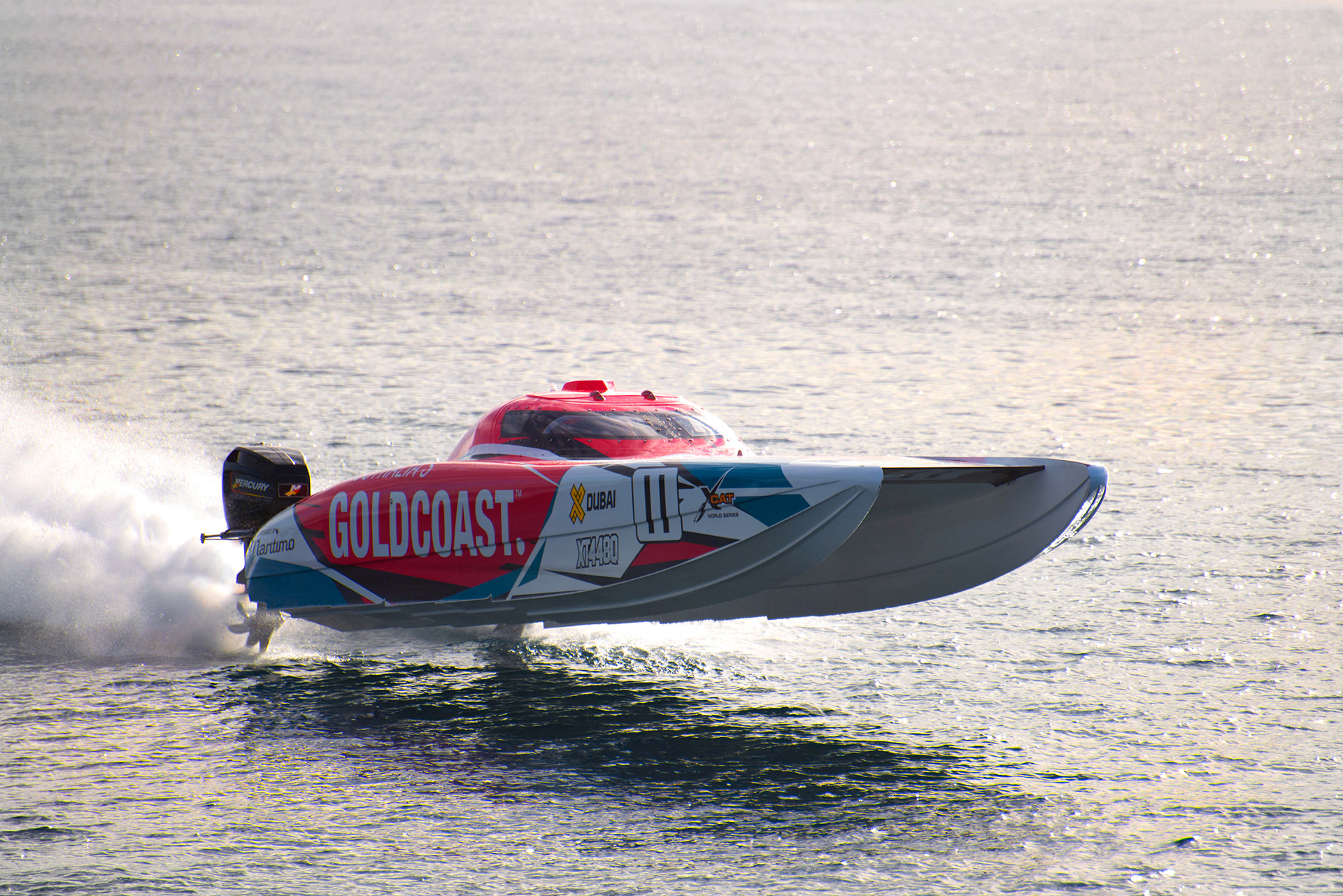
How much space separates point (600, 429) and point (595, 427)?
3cm

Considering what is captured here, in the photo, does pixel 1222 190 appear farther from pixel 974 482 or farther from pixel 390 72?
pixel 390 72

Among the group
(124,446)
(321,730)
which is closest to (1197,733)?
(321,730)

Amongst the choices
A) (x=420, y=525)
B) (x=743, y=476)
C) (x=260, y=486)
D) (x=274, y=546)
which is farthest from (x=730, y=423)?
(x=743, y=476)

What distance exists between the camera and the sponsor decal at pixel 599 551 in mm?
6977

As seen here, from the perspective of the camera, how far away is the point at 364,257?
2188 centimetres

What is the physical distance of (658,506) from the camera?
273 inches

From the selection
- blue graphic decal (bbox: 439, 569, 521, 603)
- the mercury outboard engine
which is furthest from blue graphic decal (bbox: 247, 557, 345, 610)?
blue graphic decal (bbox: 439, 569, 521, 603)

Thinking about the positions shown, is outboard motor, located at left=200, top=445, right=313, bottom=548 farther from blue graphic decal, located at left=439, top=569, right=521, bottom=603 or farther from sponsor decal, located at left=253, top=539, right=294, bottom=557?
blue graphic decal, located at left=439, top=569, right=521, bottom=603

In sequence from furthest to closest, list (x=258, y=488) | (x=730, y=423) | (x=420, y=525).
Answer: (x=730, y=423) < (x=258, y=488) < (x=420, y=525)

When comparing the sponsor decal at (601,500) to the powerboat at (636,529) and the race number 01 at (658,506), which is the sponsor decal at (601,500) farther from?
the race number 01 at (658,506)

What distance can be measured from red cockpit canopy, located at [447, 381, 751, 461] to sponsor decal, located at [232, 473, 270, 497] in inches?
41.1

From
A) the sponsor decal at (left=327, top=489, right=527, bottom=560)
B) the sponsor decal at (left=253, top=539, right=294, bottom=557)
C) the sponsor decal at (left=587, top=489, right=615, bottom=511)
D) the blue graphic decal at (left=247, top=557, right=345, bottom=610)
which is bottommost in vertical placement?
the blue graphic decal at (left=247, top=557, right=345, bottom=610)

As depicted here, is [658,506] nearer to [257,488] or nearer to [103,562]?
[257,488]

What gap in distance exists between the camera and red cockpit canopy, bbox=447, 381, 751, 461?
306 inches
